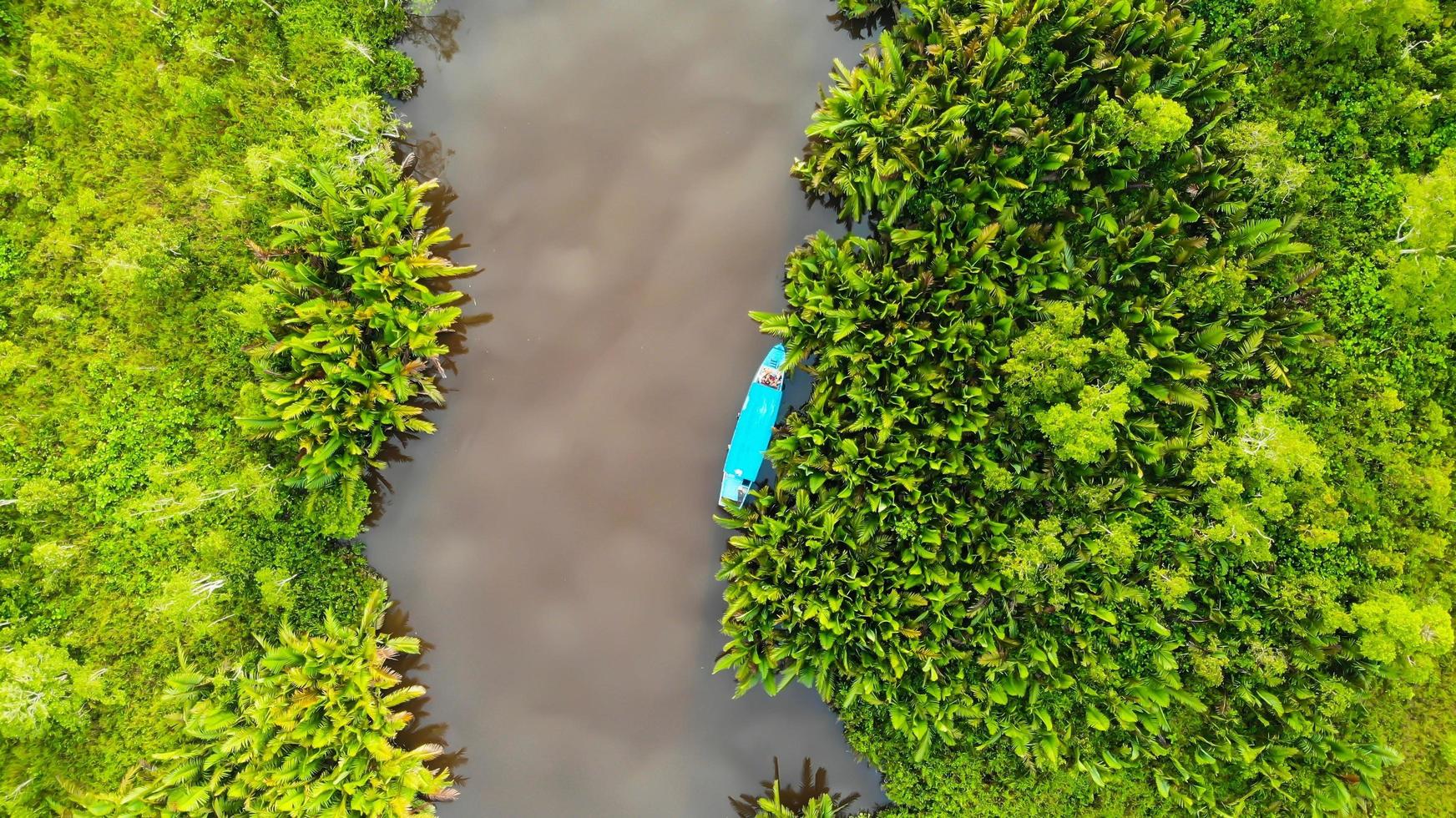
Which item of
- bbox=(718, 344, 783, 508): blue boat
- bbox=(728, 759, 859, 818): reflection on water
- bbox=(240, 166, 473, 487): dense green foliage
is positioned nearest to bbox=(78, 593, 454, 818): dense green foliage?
bbox=(240, 166, 473, 487): dense green foliage

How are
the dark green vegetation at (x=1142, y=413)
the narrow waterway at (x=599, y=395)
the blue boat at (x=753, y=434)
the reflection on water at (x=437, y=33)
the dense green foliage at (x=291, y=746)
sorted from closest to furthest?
the dark green vegetation at (x=1142, y=413)
the dense green foliage at (x=291, y=746)
the blue boat at (x=753, y=434)
the narrow waterway at (x=599, y=395)
the reflection on water at (x=437, y=33)

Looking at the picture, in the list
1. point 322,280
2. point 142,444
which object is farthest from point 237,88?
point 142,444

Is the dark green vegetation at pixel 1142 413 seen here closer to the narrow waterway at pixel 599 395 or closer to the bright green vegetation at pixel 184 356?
the narrow waterway at pixel 599 395

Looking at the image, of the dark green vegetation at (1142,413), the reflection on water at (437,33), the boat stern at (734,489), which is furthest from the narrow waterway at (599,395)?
the dark green vegetation at (1142,413)

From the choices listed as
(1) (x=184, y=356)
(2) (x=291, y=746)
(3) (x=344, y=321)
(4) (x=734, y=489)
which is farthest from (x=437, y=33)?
(2) (x=291, y=746)

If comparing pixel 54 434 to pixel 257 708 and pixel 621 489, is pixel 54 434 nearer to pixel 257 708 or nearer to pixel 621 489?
pixel 257 708

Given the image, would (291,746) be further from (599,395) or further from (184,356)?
(599,395)
